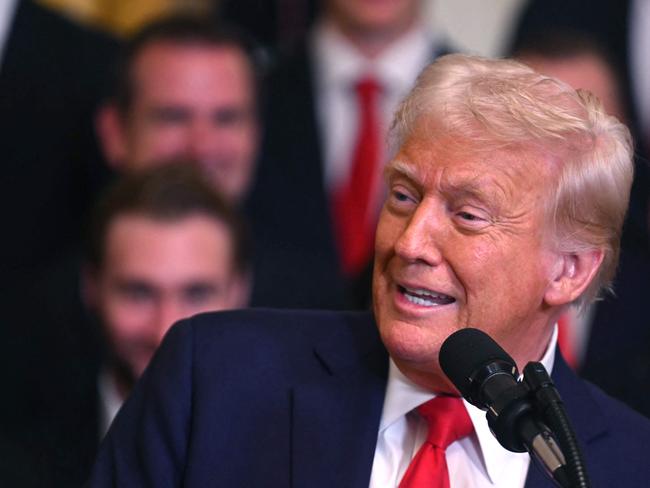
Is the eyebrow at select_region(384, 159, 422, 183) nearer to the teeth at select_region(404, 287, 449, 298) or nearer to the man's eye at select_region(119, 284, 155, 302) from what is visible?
the teeth at select_region(404, 287, 449, 298)

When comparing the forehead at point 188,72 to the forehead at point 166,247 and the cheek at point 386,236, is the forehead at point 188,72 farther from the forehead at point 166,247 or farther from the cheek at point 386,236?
the cheek at point 386,236

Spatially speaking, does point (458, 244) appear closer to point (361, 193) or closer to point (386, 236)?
point (386, 236)

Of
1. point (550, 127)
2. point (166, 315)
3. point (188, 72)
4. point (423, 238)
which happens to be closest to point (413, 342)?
point (423, 238)

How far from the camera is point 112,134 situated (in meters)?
4.64

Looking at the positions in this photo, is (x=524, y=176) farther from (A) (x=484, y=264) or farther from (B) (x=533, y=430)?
(B) (x=533, y=430)

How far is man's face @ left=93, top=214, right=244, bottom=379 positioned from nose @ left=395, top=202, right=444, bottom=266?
1327mm

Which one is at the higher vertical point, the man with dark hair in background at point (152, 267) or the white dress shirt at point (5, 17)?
the white dress shirt at point (5, 17)

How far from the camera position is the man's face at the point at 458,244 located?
2305mm

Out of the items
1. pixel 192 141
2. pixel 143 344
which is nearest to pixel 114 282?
pixel 143 344

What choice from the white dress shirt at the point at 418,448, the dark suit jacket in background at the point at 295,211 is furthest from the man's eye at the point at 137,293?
the white dress shirt at the point at 418,448

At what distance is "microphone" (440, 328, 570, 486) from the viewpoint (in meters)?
1.81

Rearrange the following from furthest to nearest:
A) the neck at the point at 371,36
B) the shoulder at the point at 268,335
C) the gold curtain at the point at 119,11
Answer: the gold curtain at the point at 119,11 < the neck at the point at 371,36 < the shoulder at the point at 268,335

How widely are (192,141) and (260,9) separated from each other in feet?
3.29

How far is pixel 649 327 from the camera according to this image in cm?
414
